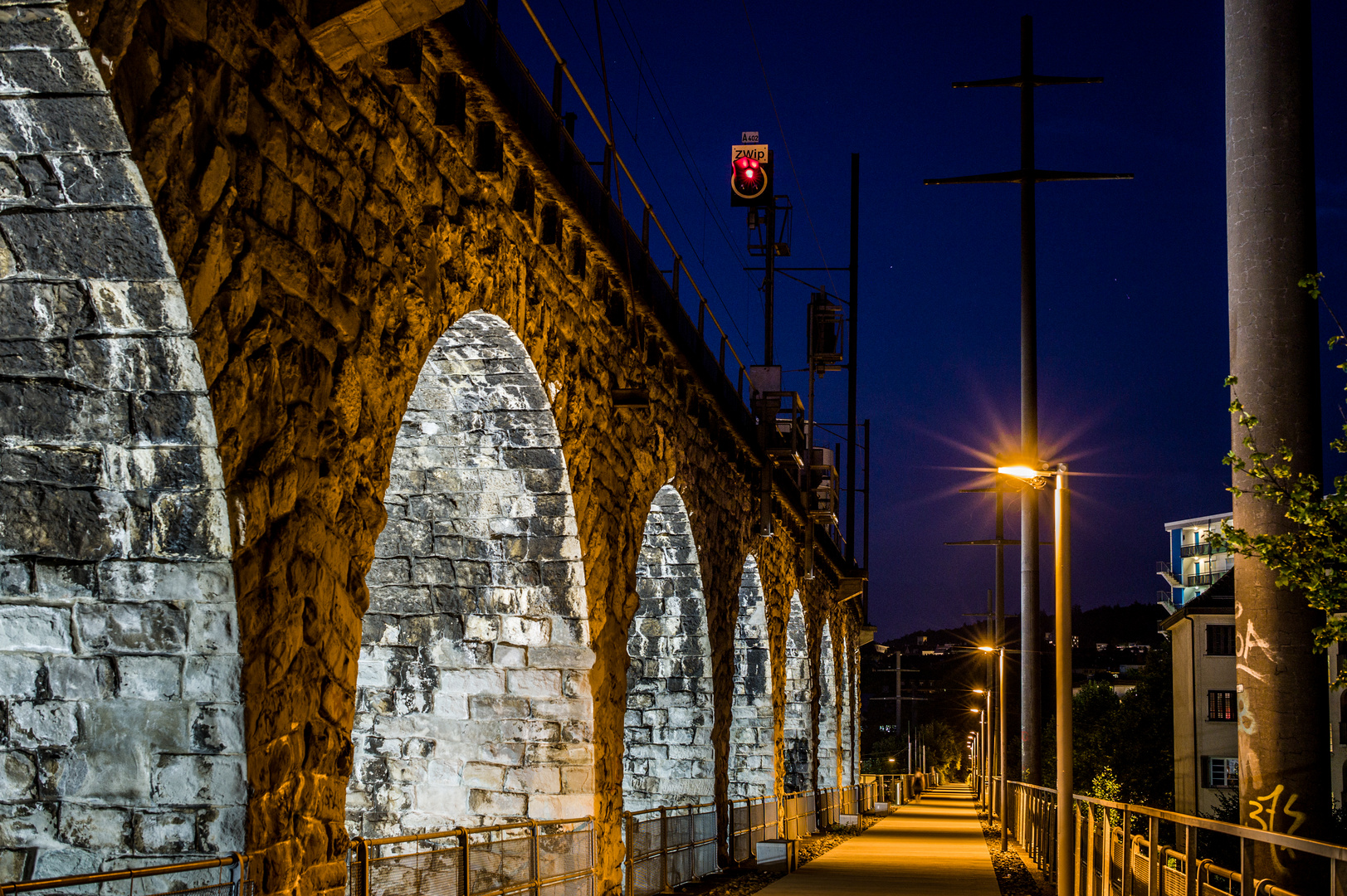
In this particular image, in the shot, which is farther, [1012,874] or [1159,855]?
[1012,874]

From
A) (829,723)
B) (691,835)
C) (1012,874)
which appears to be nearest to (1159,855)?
(691,835)

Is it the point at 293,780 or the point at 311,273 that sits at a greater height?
the point at 311,273

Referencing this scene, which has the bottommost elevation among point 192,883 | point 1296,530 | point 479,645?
point 192,883

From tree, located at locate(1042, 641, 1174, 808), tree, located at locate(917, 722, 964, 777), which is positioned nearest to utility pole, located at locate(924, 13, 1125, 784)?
tree, located at locate(1042, 641, 1174, 808)

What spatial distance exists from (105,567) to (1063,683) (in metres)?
8.10

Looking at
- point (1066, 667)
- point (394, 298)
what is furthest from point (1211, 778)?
point (394, 298)

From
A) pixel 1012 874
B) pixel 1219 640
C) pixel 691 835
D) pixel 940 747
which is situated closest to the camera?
pixel 691 835

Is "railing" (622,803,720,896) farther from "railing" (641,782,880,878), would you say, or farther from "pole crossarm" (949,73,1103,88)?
"pole crossarm" (949,73,1103,88)

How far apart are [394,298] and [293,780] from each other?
253 centimetres

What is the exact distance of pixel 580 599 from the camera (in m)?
9.98

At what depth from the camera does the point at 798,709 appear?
27.0 m

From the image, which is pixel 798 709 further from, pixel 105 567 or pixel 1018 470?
pixel 105 567

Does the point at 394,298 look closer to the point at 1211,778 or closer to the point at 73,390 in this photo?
the point at 73,390

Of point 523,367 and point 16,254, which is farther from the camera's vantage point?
point 523,367
